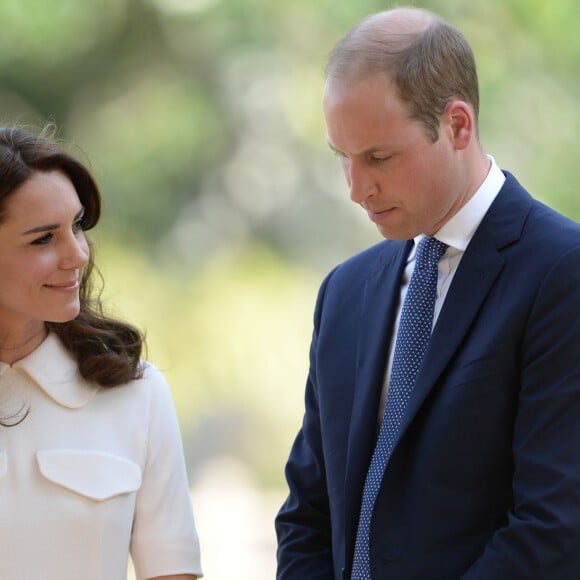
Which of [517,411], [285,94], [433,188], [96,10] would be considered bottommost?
[517,411]

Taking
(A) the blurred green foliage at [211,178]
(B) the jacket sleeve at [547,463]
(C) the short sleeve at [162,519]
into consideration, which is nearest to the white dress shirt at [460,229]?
(B) the jacket sleeve at [547,463]

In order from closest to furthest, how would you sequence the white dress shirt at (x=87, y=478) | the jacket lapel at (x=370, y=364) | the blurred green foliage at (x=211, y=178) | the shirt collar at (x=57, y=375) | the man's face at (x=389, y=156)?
the man's face at (x=389, y=156) → the jacket lapel at (x=370, y=364) → the white dress shirt at (x=87, y=478) → the shirt collar at (x=57, y=375) → the blurred green foliage at (x=211, y=178)

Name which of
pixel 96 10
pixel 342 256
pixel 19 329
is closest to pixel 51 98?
pixel 96 10

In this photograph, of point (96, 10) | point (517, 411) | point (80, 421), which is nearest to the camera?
point (517, 411)

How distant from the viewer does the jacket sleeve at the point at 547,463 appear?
1.85 metres

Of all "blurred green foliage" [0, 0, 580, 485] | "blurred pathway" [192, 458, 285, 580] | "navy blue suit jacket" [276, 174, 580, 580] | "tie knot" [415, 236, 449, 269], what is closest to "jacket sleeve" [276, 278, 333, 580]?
"navy blue suit jacket" [276, 174, 580, 580]

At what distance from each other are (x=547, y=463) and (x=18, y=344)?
1.08 m

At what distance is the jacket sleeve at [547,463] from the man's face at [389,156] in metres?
0.28

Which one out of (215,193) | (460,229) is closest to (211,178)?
(215,193)

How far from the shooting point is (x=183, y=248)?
5086 millimetres

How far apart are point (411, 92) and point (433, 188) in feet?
0.54

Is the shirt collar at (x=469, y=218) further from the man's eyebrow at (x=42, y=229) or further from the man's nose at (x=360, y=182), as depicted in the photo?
the man's eyebrow at (x=42, y=229)

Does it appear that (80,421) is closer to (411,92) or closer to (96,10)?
(411,92)

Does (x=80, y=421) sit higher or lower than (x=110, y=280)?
lower
